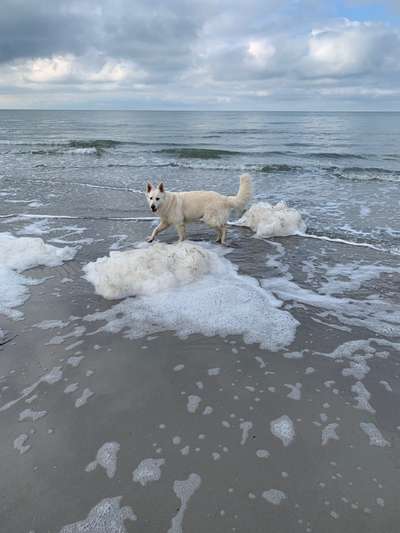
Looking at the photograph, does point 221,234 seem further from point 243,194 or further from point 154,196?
point 154,196

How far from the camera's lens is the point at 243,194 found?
9.19m

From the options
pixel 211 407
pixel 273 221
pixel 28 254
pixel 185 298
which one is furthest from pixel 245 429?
pixel 273 221

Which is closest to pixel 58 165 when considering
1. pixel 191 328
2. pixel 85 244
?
pixel 85 244

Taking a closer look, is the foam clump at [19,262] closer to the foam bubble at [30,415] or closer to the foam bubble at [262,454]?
the foam bubble at [30,415]

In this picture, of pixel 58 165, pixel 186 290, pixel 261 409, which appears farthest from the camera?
pixel 58 165

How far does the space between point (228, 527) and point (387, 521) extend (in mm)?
1174

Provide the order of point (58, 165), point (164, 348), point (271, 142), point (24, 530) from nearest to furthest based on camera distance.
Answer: point (24, 530) → point (164, 348) → point (58, 165) → point (271, 142)

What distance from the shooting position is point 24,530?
2727mm

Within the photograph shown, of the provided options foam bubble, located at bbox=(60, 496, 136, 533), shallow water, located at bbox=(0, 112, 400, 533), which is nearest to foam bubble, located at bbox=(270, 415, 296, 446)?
shallow water, located at bbox=(0, 112, 400, 533)

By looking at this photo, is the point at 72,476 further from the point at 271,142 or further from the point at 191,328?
the point at 271,142

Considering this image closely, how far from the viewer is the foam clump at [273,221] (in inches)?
395

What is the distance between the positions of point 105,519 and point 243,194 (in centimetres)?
755

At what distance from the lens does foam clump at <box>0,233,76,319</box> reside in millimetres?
6199

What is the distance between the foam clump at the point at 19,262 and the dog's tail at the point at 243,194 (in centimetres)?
401
